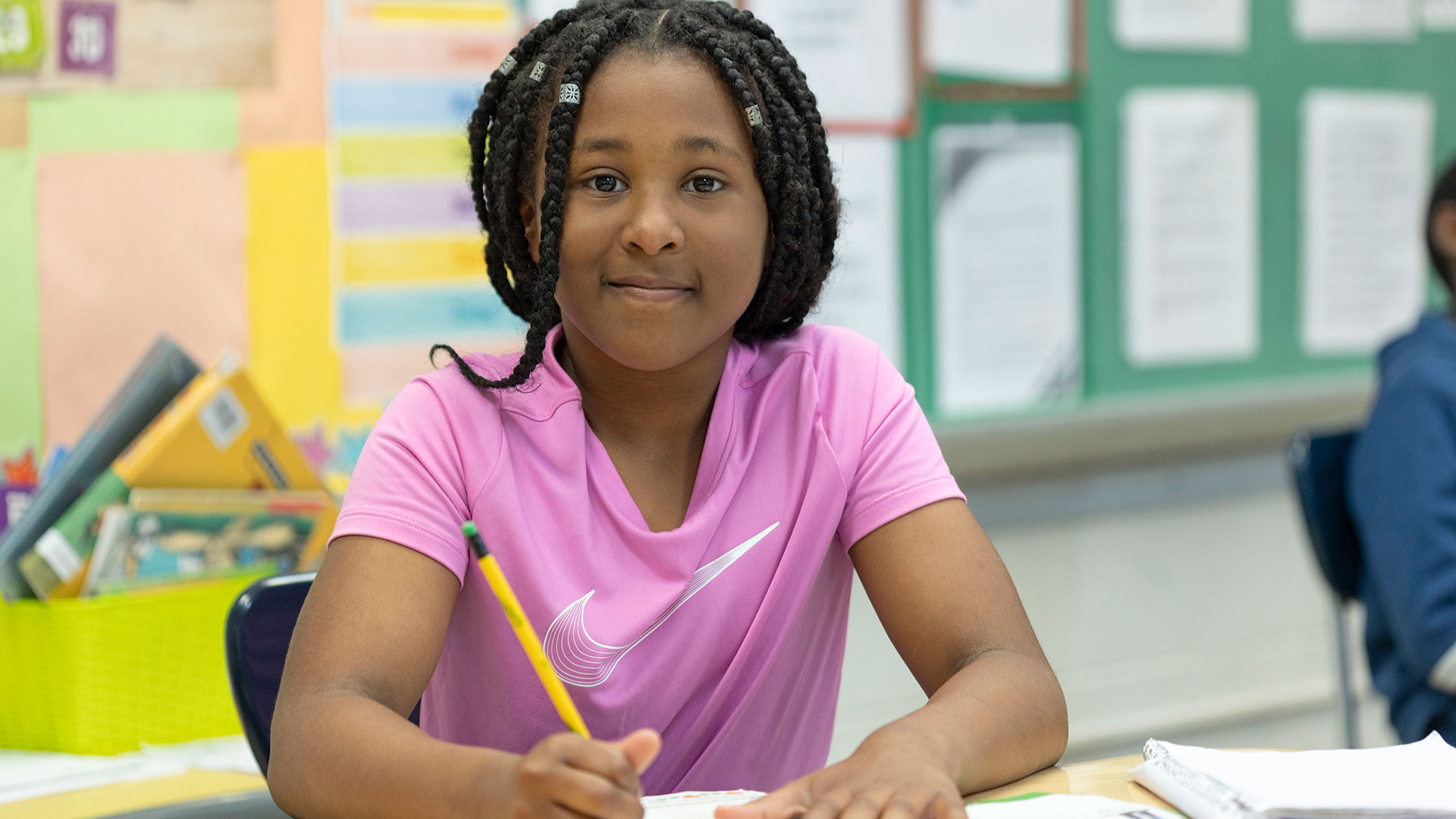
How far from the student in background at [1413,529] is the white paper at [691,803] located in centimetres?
123

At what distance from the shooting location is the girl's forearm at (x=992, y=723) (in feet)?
2.81

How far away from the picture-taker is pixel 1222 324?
8.74 ft

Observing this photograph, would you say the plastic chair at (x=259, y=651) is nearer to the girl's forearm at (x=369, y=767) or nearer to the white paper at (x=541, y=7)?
the girl's forearm at (x=369, y=767)

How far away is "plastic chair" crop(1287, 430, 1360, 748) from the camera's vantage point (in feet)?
6.44

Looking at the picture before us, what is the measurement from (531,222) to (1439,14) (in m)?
2.63

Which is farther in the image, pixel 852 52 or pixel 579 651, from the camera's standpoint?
pixel 852 52

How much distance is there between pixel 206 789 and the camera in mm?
1310

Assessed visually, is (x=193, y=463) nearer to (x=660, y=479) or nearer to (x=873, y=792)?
(x=660, y=479)

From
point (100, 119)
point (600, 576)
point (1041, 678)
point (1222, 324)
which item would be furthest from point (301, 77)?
point (1222, 324)

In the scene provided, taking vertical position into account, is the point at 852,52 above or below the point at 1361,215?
above

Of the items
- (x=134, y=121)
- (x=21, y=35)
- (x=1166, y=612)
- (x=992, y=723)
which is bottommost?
(x=1166, y=612)

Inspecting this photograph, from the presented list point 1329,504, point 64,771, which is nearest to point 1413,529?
point 1329,504

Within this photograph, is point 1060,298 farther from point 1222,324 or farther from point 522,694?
point 522,694

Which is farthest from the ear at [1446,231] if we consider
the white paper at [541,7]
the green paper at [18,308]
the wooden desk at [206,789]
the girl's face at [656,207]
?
the green paper at [18,308]
